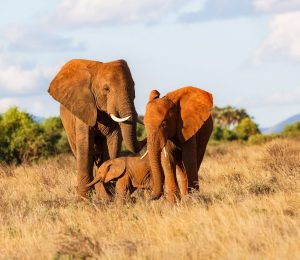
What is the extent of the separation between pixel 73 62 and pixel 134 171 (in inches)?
104

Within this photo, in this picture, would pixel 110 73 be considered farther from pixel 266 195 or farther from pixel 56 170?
pixel 56 170

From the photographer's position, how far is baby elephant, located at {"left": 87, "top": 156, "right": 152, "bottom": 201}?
14078mm

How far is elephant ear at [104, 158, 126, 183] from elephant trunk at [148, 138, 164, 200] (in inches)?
62.7

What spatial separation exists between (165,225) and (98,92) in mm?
4936

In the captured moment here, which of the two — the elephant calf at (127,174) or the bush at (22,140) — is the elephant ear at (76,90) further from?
the bush at (22,140)

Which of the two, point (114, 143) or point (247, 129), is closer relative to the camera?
point (114, 143)

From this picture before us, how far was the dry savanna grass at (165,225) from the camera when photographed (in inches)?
360

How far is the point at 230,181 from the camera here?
53.4 feet

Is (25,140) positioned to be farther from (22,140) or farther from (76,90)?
(76,90)

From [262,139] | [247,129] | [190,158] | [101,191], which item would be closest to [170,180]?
[190,158]

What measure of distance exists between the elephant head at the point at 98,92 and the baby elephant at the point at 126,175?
44cm

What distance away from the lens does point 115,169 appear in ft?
47.2

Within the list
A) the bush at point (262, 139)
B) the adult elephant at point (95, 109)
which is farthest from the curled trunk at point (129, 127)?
the bush at point (262, 139)

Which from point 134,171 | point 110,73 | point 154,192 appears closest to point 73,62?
point 110,73
